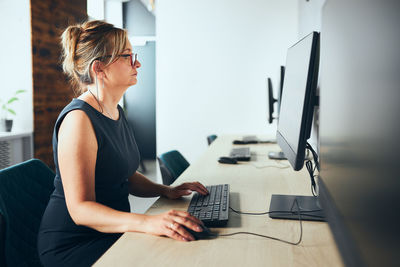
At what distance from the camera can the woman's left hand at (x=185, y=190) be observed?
1.25 metres

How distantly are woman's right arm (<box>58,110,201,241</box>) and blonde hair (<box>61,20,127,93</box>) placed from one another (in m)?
0.26

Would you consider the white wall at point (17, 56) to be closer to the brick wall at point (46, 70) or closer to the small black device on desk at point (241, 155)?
the brick wall at point (46, 70)

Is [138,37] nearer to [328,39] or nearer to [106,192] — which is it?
[106,192]

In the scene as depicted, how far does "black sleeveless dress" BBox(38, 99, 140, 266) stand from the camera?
1.12m

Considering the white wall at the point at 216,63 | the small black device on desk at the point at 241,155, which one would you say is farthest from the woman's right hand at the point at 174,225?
the white wall at the point at 216,63

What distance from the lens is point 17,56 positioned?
3398mm

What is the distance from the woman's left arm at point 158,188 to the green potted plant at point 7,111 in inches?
90.4

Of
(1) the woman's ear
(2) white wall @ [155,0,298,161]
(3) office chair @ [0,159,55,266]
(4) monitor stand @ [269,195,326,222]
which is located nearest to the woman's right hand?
(4) monitor stand @ [269,195,326,222]

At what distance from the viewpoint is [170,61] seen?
13.5ft

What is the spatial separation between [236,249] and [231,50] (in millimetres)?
3429

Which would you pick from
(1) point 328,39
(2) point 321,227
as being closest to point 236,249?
(2) point 321,227

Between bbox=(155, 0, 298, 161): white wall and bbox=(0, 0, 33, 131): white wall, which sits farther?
bbox=(155, 0, 298, 161): white wall

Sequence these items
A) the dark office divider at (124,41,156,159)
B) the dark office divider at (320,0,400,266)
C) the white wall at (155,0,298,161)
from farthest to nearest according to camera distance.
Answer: the dark office divider at (124,41,156,159)
the white wall at (155,0,298,161)
the dark office divider at (320,0,400,266)

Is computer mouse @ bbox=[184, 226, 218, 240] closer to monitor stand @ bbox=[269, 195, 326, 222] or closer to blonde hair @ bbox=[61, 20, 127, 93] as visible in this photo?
monitor stand @ bbox=[269, 195, 326, 222]
